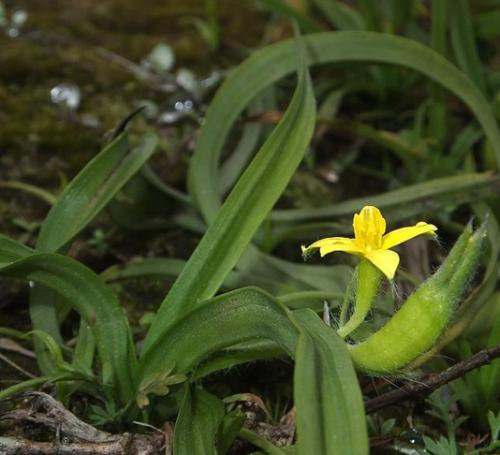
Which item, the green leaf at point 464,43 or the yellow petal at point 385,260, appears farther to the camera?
the green leaf at point 464,43

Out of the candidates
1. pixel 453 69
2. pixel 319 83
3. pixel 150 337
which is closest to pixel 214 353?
pixel 150 337

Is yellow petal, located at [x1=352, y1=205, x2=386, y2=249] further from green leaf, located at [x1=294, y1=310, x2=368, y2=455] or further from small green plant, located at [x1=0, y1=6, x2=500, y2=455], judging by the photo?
green leaf, located at [x1=294, y1=310, x2=368, y2=455]

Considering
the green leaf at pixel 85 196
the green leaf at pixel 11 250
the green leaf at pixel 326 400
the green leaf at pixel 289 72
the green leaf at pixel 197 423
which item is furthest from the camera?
the green leaf at pixel 289 72

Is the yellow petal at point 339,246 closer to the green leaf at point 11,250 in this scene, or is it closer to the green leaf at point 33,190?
the green leaf at point 11,250

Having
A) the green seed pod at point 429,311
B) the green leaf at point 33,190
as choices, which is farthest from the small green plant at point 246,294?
the green leaf at point 33,190

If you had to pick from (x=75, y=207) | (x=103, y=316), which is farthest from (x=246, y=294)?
(x=75, y=207)

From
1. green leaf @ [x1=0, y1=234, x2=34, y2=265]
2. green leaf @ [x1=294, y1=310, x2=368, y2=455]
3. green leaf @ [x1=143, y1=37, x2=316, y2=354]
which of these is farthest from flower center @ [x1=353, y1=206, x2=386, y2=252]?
green leaf @ [x1=0, y1=234, x2=34, y2=265]

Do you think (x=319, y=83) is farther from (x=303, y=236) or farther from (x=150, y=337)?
(x=150, y=337)
